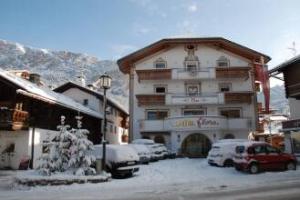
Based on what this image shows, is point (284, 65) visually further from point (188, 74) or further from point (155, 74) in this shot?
point (155, 74)

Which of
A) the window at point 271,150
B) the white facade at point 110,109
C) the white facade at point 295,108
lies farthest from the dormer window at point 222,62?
the window at point 271,150

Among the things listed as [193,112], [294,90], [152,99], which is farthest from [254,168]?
[152,99]

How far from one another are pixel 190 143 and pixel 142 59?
1132 cm

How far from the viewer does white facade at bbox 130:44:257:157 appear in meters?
34.5

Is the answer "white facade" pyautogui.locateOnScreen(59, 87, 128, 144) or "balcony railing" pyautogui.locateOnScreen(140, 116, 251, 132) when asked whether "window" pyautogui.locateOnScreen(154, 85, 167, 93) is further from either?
"white facade" pyautogui.locateOnScreen(59, 87, 128, 144)

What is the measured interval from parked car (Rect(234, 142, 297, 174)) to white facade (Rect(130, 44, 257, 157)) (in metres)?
15.1

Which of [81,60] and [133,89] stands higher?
[81,60]

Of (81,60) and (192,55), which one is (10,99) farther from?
(81,60)

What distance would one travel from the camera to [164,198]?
11.3 m

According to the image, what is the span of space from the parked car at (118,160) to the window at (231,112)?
21.5 meters

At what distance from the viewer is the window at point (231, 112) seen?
37.6 metres

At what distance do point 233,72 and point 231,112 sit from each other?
4.40m

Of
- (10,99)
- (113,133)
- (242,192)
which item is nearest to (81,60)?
(113,133)

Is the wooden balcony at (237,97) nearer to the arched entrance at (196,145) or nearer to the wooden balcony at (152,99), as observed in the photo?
the arched entrance at (196,145)
